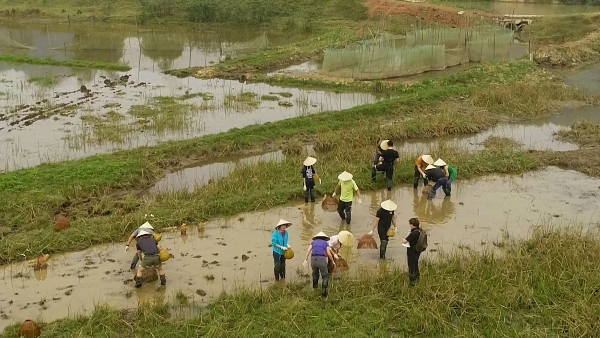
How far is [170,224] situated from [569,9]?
52204mm

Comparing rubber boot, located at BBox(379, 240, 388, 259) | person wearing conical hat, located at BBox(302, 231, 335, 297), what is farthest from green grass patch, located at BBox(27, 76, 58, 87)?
person wearing conical hat, located at BBox(302, 231, 335, 297)

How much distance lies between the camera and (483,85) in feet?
81.5

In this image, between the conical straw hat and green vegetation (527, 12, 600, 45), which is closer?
the conical straw hat

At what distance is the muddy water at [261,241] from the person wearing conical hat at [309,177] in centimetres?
33

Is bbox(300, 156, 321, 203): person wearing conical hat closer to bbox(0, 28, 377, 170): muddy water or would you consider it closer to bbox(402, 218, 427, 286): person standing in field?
bbox(402, 218, 427, 286): person standing in field

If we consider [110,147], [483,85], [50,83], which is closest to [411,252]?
[110,147]

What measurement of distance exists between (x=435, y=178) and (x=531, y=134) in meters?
7.99

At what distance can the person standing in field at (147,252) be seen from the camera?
9.20 meters

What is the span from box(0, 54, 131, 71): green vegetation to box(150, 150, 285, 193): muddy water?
648 inches

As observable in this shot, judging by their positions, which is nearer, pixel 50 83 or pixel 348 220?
pixel 348 220

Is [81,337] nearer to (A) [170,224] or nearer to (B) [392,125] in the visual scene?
(A) [170,224]

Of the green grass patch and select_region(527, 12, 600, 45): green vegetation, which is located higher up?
select_region(527, 12, 600, 45): green vegetation

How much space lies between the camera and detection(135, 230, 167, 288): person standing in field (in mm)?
9195

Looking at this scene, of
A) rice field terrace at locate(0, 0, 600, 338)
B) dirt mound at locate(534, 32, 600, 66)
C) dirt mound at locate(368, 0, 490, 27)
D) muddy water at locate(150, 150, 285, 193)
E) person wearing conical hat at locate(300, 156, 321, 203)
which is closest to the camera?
rice field terrace at locate(0, 0, 600, 338)
